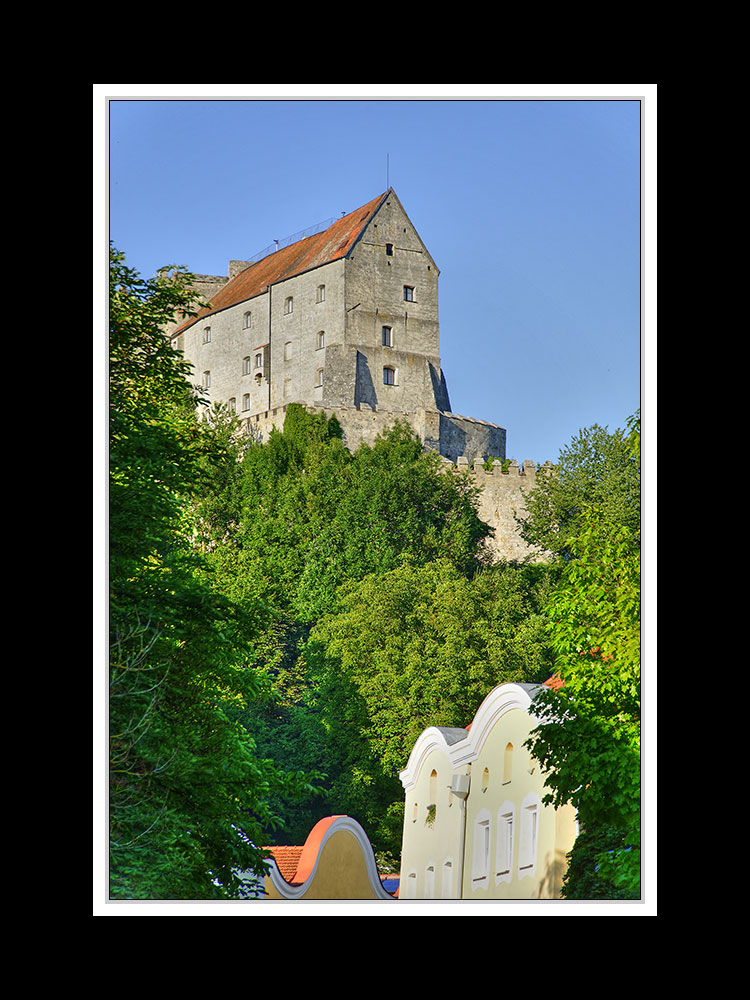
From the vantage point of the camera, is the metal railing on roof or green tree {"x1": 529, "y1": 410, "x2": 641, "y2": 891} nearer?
green tree {"x1": 529, "y1": 410, "x2": 641, "y2": 891}

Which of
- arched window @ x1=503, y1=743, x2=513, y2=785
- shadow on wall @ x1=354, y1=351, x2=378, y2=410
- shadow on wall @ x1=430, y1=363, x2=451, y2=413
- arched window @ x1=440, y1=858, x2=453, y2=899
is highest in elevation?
shadow on wall @ x1=354, y1=351, x2=378, y2=410

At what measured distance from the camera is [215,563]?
9.44 meters

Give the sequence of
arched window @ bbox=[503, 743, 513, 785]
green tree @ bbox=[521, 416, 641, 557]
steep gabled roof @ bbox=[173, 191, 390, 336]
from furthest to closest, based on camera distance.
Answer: steep gabled roof @ bbox=[173, 191, 390, 336]
arched window @ bbox=[503, 743, 513, 785]
green tree @ bbox=[521, 416, 641, 557]

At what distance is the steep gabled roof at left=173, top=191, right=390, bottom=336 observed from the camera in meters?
8.82

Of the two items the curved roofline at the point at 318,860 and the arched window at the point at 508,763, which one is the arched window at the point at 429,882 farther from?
the arched window at the point at 508,763

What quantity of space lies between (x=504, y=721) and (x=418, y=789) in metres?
0.63

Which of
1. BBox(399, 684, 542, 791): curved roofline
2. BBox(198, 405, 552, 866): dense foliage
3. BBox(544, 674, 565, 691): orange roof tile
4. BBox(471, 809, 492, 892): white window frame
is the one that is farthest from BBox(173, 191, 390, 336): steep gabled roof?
BBox(471, 809, 492, 892): white window frame

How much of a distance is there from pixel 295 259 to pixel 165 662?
12.6 feet

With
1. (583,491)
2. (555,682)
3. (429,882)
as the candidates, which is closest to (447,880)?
(429,882)

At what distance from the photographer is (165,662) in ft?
23.6

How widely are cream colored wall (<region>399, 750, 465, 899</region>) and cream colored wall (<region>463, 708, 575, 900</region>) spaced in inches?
4.2

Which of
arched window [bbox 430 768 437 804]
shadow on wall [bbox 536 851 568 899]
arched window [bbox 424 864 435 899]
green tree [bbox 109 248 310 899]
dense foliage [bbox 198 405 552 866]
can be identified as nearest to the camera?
green tree [bbox 109 248 310 899]

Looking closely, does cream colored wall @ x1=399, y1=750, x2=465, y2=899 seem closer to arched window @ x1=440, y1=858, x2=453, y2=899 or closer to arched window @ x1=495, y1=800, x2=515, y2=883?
arched window @ x1=440, y1=858, x2=453, y2=899
